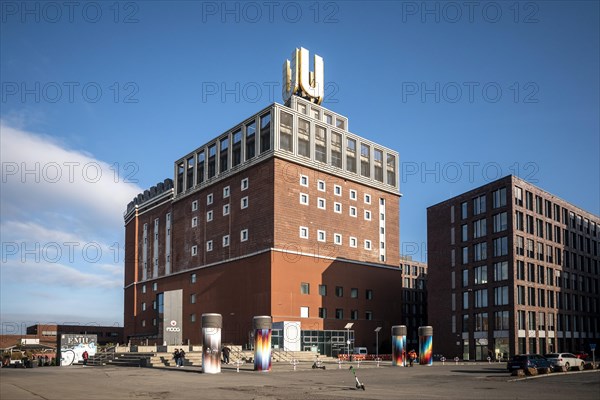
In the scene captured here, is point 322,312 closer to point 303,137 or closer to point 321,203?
point 321,203

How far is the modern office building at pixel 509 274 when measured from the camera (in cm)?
8175

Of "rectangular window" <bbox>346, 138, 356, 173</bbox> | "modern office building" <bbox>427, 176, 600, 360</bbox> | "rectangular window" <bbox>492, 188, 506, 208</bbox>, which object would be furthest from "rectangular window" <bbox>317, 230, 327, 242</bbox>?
"rectangular window" <bbox>492, 188, 506, 208</bbox>

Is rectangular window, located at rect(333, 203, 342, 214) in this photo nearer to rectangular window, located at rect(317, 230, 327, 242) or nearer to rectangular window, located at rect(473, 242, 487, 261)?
rectangular window, located at rect(317, 230, 327, 242)

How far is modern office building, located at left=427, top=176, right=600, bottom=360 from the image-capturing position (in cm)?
8175

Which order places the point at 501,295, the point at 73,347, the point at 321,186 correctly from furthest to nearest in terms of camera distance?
1. the point at 321,186
2. the point at 501,295
3. the point at 73,347

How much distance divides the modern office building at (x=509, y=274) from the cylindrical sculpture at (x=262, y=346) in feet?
135

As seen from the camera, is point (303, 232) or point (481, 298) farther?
point (481, 298)

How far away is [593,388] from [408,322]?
111 meters

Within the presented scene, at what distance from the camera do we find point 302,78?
93375 mm

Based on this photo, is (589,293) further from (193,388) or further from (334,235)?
(193,388)

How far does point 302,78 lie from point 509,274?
39885 millimetres

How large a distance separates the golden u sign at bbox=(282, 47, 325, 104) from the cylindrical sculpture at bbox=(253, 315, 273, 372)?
49.4m

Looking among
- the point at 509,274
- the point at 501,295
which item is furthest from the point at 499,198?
the point at 501,295

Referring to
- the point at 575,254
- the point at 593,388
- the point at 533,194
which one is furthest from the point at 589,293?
the point at 593,388
